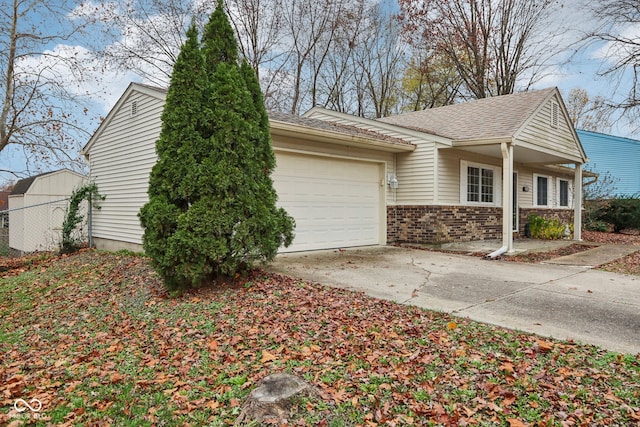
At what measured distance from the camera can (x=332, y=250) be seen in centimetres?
909

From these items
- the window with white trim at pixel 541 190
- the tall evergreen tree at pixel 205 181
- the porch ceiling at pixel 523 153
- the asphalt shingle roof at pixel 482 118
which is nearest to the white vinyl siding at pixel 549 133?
the porch ceiling at pixel 523 153

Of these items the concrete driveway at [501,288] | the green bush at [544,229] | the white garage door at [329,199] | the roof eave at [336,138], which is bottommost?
the concrete driveway at [501,288]

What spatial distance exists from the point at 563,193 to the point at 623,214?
88.9 inches

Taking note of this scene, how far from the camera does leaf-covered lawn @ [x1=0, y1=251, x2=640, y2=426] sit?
2.56m

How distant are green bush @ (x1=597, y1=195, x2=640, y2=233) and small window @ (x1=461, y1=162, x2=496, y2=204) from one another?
26.3 ft

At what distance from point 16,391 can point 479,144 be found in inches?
364

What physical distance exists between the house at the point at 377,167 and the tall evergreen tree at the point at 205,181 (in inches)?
83.9

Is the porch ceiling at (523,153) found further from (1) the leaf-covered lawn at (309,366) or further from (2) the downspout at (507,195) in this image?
(1) the leaf-covered lawn at (309,366)

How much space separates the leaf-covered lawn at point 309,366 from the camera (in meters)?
2.56

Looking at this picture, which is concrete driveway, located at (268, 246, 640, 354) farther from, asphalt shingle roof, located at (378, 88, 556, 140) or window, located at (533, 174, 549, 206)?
window, located at (533, 174, 549, 206)

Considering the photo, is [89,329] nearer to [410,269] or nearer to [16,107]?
[410,269]

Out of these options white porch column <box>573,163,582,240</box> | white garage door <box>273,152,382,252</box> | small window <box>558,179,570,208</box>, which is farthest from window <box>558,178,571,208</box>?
white garage door <box>273,152,382,252</box>

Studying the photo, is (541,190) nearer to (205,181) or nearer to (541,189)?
(541,189)

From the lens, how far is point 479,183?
1134 centimetres
